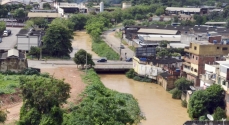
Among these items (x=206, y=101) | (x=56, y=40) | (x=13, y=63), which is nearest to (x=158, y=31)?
(x=56, y=40)

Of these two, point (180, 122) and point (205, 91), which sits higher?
point (205, 91)

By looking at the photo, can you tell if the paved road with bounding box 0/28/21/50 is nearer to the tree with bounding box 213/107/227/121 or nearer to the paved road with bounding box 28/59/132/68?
the paved road with bounding box 28/59/132/68

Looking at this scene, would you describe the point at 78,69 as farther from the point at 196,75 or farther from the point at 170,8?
the point at 170,8

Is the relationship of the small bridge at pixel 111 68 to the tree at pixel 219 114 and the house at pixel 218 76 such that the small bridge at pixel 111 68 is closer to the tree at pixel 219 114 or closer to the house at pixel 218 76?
the house at pixel 218 76

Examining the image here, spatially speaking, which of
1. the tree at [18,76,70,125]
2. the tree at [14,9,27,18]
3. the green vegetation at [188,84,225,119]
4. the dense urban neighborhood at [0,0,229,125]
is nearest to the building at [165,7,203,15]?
the dense urban neighborhood at [0,0,229,125]

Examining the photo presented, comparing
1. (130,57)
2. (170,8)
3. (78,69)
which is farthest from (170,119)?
(170,8)

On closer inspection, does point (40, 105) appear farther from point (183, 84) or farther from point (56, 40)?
point (56, 40)

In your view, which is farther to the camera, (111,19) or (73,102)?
(111,19)
